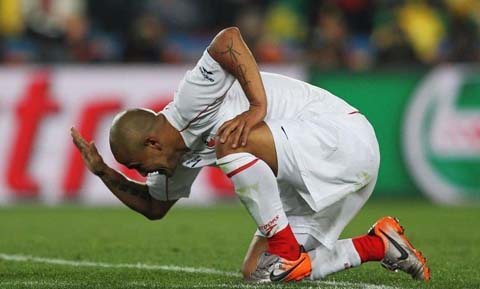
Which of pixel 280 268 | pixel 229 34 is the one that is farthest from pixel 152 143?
pixel 280 268

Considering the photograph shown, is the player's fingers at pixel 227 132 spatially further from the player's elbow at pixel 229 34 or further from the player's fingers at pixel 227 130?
the player's elbow at pixel 229 34

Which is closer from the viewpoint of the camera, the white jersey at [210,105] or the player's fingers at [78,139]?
the white jersey at [210,105]

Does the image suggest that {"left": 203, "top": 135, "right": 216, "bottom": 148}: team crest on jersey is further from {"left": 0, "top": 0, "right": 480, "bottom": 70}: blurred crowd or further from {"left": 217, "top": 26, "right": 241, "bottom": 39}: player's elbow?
{"left": 0, "top": 0, "right": 480, "bottom": 70}: blurred crowd

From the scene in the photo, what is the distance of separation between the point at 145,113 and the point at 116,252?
1950mm

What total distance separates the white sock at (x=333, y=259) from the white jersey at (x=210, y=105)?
0.68 metres

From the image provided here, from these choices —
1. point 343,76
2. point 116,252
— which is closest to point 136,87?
point 343,76

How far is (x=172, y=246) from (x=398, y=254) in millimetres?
2310

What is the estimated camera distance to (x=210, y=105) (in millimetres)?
5730

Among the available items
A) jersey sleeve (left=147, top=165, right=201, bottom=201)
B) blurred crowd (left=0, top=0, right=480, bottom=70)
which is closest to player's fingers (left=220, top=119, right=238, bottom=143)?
jersey sleeve (left=147, top=165, right=201, bottom=201)

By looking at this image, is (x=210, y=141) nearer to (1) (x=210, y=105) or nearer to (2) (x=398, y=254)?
(1) (x=210, y=105)

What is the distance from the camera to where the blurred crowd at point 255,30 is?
13.8 metres

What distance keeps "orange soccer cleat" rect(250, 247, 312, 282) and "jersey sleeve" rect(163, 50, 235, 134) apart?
719 mm

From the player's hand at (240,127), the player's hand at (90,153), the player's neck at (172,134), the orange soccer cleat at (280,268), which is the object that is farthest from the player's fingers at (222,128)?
the player's hand at (90,153)

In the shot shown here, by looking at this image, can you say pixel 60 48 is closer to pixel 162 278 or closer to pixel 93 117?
pixel 93 117
